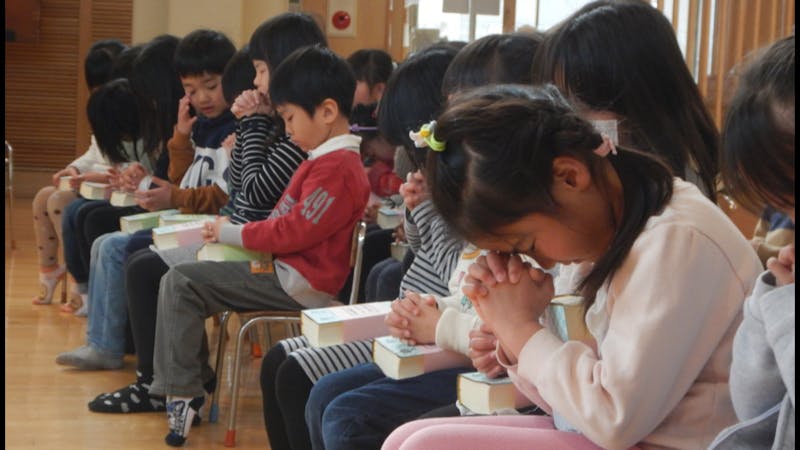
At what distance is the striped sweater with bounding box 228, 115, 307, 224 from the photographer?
114 inches

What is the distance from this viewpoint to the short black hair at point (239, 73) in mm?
3328

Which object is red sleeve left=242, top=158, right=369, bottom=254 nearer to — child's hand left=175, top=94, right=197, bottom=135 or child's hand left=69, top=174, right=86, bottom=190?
child's hand left=175, top=94, right=197, bottom=135

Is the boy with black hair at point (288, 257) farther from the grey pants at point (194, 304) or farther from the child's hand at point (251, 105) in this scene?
the child's hand at point (251, 105)

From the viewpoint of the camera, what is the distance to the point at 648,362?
1268 millimetres

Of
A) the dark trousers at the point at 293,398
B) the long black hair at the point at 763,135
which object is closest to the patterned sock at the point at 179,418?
the dark trousers at the point at 293,398

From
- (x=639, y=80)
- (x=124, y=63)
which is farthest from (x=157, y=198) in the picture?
(x=639, y=80)

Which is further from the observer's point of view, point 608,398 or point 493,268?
point 493,268

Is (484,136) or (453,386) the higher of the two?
(484,136)

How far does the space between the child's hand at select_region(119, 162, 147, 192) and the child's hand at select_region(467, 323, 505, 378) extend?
2282 millimetres

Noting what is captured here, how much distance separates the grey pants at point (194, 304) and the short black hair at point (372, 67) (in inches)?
61.8

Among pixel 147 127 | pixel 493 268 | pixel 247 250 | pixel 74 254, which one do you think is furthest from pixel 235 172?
pixel 493 268

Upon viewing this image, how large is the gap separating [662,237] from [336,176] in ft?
4.62

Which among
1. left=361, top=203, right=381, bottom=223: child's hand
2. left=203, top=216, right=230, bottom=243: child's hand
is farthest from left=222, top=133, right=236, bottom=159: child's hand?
left=203, top=216, right=230, bottom=243: child's hand

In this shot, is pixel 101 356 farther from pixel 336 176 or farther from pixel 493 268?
pixel 493 268
